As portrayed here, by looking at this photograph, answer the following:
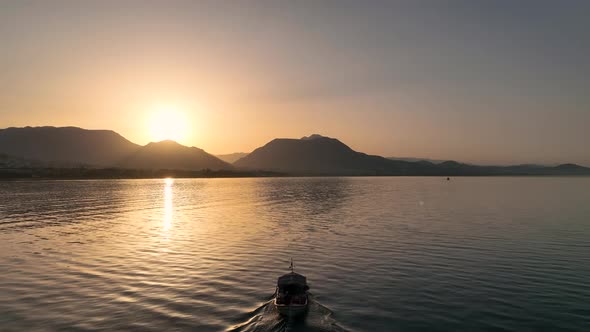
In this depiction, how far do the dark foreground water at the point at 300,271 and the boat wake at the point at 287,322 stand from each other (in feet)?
0.42

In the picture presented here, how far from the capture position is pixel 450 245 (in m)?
50.1

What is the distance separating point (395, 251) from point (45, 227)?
59.1m

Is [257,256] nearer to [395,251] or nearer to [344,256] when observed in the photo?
[344,256]

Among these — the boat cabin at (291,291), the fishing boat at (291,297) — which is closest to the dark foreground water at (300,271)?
the fishing boat at (291,297)

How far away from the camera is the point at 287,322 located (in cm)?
2386

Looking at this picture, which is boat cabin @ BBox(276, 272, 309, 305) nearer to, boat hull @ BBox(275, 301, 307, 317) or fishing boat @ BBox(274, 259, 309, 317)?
fishing boat @ BBox(274, 259, 309, 317)

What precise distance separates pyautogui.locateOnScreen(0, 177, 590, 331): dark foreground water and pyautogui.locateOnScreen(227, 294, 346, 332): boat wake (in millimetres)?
129

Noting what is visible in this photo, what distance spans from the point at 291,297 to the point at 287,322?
6.28 ft

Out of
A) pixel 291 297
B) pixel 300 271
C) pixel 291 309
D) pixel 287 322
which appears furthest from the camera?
pixel 300 271

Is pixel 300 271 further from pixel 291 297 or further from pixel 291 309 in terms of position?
pixel 291 309

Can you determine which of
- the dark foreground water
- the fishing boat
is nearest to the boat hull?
the fishing boat

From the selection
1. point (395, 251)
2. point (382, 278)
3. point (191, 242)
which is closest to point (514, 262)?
point (395, 251)

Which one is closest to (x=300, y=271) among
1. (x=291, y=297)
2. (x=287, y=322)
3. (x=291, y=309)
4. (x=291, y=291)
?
(x=291, y=291)

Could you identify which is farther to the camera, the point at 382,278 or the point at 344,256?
the point at 344,256
